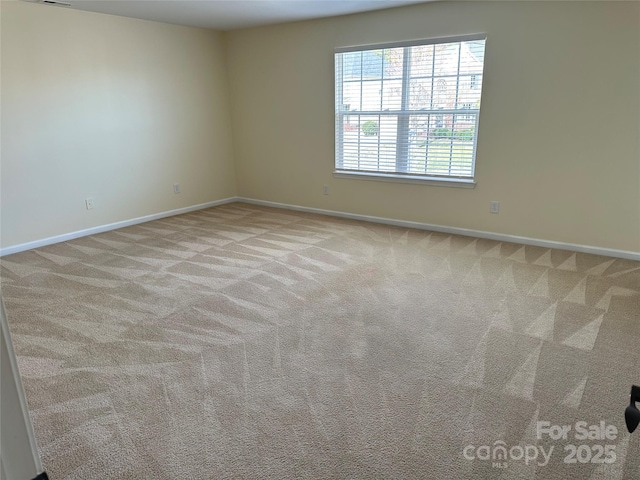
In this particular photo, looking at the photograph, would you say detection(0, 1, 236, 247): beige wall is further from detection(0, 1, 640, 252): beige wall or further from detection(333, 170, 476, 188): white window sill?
detection(333, 170, 476, 188): white window sill

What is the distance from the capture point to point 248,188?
6387mm

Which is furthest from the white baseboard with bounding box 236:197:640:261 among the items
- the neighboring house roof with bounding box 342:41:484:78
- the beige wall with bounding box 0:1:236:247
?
the neighboring house roof with bounding box 342:41:484:78

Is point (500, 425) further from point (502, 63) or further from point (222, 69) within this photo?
point (222, 69)

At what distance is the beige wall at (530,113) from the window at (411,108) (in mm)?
123

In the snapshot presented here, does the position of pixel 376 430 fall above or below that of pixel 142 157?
below

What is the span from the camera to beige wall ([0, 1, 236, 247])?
13.5ft

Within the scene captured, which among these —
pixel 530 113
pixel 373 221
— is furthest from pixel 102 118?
pixel 530 113

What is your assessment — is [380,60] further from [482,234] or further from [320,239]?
[482,234]

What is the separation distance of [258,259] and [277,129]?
248 centimetres

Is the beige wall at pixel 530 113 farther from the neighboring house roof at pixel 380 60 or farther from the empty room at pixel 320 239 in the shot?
the neighboring house roof at pixel 380 60

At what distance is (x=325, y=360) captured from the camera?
2.38 metres

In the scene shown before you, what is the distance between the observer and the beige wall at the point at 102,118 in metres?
4.13

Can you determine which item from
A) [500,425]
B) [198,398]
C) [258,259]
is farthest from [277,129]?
[500,425]

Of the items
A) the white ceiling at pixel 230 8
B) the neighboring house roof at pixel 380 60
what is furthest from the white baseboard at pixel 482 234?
the white ceiling at pixel 230 8
